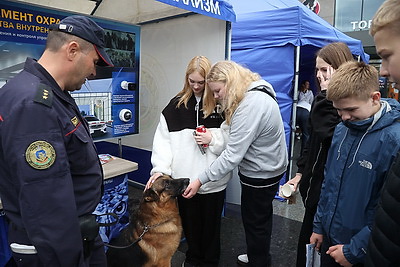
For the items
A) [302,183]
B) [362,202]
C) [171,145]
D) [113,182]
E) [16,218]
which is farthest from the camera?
[113,182]

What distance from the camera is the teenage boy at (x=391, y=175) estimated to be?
81cm

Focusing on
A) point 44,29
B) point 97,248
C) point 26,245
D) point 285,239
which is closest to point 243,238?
point 285,239

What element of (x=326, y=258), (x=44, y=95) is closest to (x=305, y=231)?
(x=326, y=258)

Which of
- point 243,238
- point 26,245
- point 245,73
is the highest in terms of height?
point 245,73

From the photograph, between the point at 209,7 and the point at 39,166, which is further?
the point at 209,7

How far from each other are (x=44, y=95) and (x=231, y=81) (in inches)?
51.2

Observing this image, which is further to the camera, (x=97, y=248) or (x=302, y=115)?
(x=302, y=115)

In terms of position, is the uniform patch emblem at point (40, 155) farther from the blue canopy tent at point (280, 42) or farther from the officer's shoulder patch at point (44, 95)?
the blue canopy tent at point (280, 42)

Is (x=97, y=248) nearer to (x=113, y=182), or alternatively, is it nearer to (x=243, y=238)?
(x=113, y=182)

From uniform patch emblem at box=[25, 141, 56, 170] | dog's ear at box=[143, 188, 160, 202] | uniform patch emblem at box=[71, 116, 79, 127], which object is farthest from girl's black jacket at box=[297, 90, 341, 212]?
uniform patch emblem at box=[25, 141, 56, 170]

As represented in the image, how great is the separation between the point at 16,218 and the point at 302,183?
1741 mm

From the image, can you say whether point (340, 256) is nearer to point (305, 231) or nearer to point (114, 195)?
point (305, 231)

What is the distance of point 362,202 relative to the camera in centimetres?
140

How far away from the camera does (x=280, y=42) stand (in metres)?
4.60
